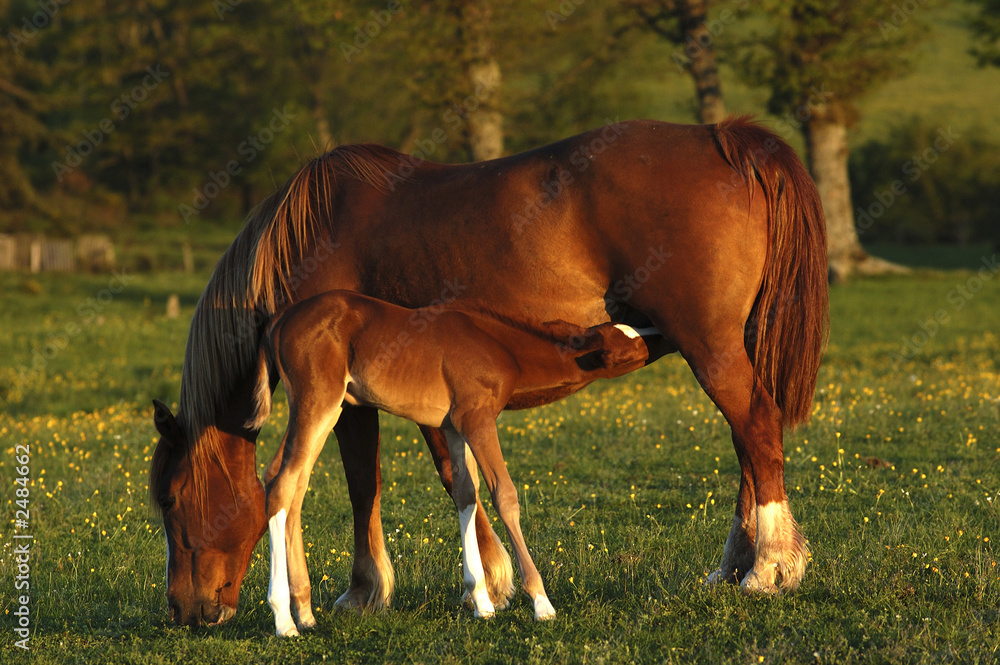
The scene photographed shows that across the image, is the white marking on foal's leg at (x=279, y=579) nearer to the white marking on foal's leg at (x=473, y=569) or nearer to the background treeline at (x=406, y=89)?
the white marking on foal's leg at (x=473, y=569)

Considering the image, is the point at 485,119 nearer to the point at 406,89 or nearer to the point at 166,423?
the point at 406,89

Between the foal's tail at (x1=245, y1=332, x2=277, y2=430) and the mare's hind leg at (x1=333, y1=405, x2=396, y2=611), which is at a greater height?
the foal's tail at (x1=245, y1=332, x2=277, y2=430)

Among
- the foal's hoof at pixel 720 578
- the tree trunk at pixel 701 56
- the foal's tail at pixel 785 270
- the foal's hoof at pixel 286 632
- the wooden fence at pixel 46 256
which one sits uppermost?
the tree trunk at pixel 701 56

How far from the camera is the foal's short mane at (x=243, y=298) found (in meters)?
5.00

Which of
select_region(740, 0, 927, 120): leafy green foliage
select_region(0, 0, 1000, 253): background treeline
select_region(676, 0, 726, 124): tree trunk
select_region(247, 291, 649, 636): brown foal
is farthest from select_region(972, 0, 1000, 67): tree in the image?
select_region(247, 291, 649, 636): brown foal

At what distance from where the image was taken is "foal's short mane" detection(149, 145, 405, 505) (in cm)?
500

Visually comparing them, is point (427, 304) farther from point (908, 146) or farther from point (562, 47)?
point (908, 146)

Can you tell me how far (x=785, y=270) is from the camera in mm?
4902

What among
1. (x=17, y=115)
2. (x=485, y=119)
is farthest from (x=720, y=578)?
(x=17, y=115)

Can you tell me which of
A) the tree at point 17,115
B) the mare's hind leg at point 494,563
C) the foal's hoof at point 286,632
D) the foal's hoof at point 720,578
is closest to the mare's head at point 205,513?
the foal's hoof at point 286,632

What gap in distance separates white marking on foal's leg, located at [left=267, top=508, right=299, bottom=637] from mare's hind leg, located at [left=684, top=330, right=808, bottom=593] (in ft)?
6.87

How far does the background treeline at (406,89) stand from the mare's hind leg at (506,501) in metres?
15.7

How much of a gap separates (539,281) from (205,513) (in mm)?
2106

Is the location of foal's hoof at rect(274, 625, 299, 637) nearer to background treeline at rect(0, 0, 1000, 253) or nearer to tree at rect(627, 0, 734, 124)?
background treeline at rect(0, 0, 1000, 253)
